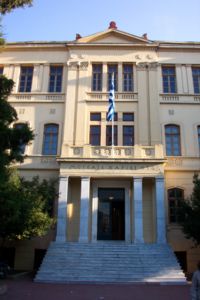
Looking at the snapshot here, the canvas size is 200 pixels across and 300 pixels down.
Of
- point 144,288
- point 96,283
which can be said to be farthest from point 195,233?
point 96,283

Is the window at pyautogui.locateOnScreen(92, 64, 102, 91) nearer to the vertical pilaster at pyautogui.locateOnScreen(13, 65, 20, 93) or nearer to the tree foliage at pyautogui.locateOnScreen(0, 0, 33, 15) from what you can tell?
the vertical pilaster at pyautogui.locateOnScreen(13, 65, 20, 93)

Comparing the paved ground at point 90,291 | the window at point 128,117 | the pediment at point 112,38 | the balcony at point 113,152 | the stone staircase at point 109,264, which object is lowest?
the paved ground at point 90,291

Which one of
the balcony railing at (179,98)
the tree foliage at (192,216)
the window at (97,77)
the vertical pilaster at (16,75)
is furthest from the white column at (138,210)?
the vertical pilaster at (16,75)

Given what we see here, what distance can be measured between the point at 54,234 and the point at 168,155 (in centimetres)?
942

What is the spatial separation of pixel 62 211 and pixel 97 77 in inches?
439

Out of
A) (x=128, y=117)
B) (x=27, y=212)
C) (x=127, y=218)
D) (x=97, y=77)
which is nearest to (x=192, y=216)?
(x=127, y=218)

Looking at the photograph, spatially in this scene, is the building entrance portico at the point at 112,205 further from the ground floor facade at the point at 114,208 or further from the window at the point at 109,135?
the window at the point at 109,135

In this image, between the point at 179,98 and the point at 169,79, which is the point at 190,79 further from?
the point at 179,98

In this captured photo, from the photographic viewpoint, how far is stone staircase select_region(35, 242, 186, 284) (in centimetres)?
1415

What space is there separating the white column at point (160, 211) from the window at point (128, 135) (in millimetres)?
3971

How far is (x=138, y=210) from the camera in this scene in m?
18.2

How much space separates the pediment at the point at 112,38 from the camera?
24.4 metres

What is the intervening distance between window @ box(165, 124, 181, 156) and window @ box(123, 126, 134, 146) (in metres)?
2.50

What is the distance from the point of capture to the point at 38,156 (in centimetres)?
2125
